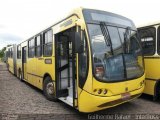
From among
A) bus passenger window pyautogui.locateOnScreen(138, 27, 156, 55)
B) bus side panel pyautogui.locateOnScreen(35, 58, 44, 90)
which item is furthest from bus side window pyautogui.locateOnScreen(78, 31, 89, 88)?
bus side panel pyautogui.locateOnScreen(35, 58, 44, 90)

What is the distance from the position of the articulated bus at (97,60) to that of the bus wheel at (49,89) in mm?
533

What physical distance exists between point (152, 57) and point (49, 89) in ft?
12.5

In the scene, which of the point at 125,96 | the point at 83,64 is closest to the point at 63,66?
the point at 83,64

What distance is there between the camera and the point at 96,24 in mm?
6078

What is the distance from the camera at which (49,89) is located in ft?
28.0

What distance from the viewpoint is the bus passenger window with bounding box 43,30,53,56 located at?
8.38m

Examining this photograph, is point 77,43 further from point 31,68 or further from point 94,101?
point 31,68

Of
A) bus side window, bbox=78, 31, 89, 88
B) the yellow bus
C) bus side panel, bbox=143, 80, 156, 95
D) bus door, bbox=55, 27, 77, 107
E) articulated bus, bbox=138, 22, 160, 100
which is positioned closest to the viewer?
bus side window, bbox=78, 31, 89, 88

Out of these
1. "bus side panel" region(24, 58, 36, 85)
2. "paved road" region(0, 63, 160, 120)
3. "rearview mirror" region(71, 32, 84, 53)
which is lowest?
"paved road" region(0, 63, 160, 120)

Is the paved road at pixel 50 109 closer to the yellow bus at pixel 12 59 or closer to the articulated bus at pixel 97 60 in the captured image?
the articulated bus at pixel 97 60

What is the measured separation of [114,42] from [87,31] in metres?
0.84

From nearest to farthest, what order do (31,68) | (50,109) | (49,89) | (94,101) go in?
(94,101) < (50,109) < (49,89) < (31,68)

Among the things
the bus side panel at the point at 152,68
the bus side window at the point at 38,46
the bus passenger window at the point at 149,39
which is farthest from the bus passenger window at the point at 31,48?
the bus side panel at the point at 152,68

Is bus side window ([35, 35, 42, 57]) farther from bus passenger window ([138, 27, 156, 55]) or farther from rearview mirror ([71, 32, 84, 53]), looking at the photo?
rearview mirror ([71, 32, 84, 53])
